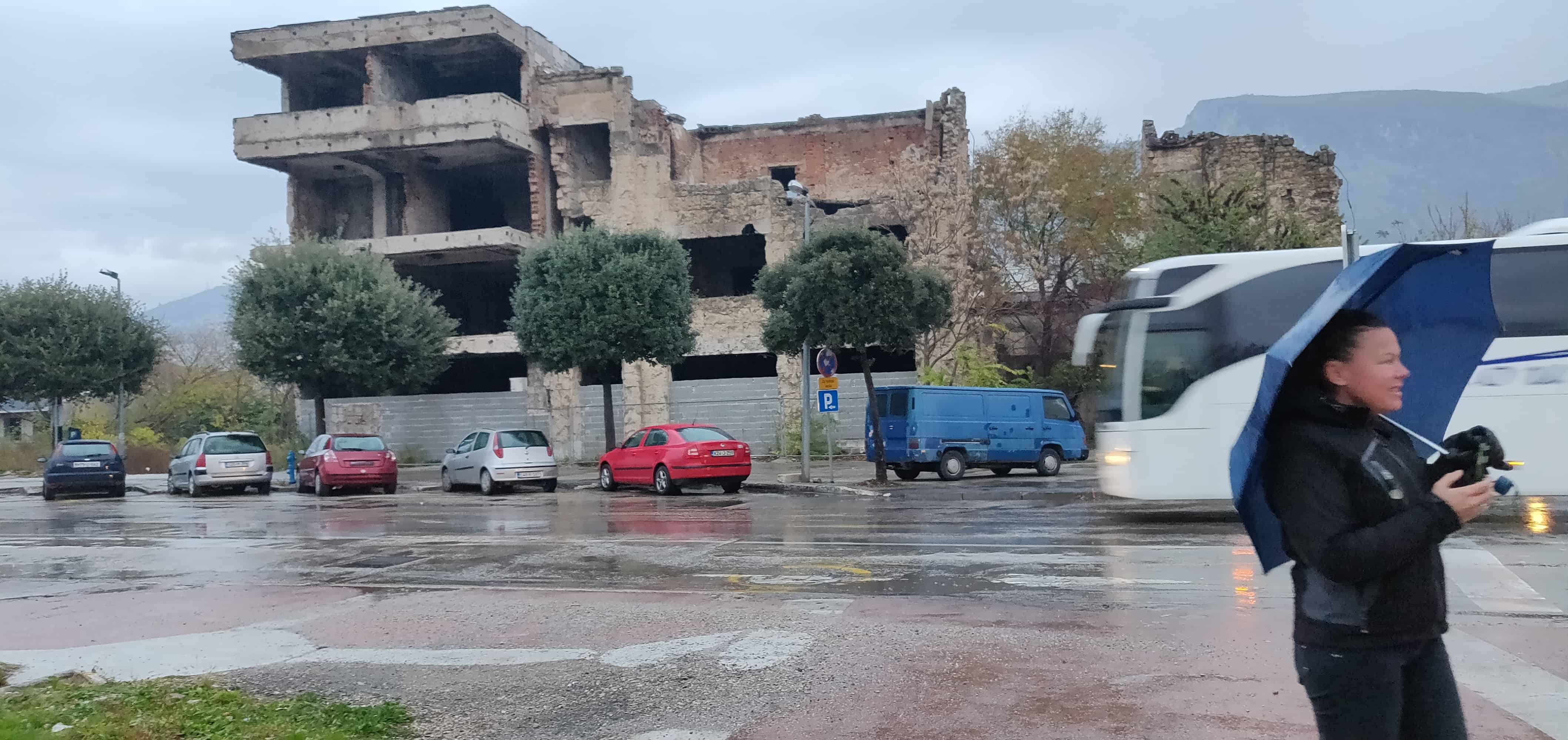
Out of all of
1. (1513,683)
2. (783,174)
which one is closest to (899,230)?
(783,174)

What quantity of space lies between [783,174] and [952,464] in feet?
71.8

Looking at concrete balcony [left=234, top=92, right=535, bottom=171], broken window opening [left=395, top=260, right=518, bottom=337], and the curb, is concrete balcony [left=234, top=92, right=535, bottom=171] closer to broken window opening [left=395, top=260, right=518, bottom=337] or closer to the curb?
broken window opening [left=395, top=260, right=518, bottom=337]

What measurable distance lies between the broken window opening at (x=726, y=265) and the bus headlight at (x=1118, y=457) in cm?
2670

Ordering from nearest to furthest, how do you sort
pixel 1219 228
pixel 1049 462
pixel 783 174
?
pixel 1049 462, pixel 1219 228, pixel 783 174

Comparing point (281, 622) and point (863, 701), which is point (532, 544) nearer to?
point (281, 622)

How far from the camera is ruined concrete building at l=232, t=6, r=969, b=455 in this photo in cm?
3706

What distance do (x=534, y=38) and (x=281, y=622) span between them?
112 ft

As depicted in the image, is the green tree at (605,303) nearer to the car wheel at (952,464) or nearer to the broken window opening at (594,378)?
the broken window opening at (594,378)

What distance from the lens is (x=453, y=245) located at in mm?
38406

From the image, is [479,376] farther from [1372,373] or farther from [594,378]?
[1372,373]

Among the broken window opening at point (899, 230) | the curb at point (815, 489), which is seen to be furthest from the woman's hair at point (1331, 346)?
the broken window opening at point (899, 230)

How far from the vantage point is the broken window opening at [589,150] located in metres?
39.7

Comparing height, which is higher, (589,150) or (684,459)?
(589,150)

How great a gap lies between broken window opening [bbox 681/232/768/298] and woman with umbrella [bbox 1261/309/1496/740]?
37.7 meters
